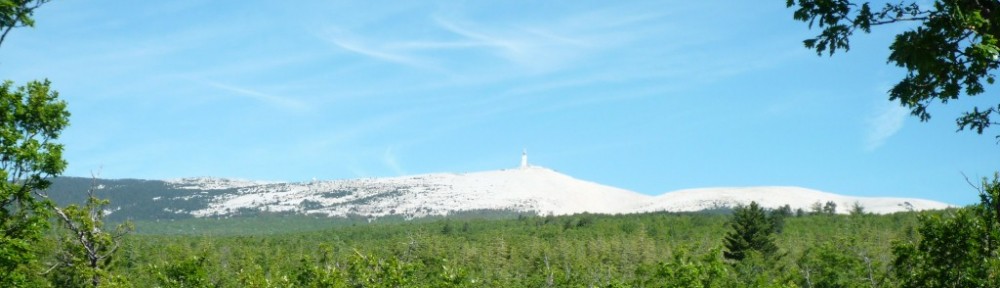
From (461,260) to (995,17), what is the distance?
118486 millimetres

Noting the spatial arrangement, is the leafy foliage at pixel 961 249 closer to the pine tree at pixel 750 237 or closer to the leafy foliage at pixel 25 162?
the leafy foliage at pixel 25 162

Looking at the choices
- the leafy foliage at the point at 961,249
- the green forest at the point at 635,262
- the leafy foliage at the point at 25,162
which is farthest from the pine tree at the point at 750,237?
the leafy foliage at the point at 25,162

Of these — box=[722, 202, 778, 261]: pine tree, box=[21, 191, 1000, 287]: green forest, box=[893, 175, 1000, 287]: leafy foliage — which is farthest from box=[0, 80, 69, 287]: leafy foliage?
box=[722, 202, 778, 261]: pine tree

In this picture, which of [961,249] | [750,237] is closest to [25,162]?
[961,249]

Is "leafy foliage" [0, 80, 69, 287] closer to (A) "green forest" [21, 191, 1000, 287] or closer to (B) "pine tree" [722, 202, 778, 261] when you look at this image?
(A) "green forest" [21, 191, 1000, 287]

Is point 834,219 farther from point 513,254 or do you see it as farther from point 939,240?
point 939,240

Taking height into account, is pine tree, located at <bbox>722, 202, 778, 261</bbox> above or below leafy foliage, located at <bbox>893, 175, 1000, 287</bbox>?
above

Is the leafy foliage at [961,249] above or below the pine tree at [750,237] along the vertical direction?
below

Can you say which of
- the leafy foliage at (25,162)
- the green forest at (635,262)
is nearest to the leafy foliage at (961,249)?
the green forest at (635,262)

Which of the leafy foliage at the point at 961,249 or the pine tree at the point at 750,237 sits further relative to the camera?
the pine tree at the point at 750,237

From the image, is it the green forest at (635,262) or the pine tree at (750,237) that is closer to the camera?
the green forest at (635,262)

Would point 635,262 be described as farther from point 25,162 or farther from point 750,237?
point 25,162

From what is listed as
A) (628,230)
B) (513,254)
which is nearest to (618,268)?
(513,254)

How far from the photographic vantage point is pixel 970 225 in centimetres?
Result: 3434
